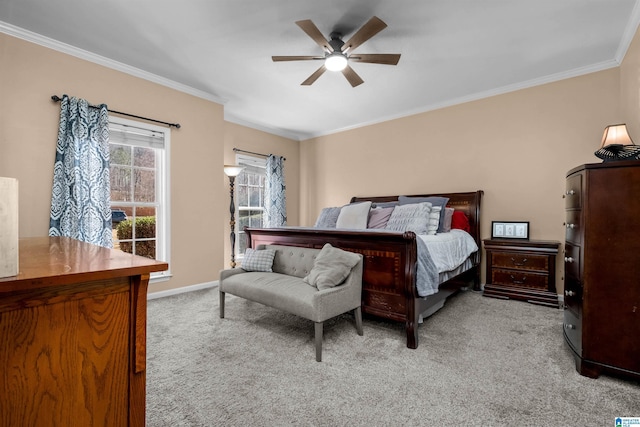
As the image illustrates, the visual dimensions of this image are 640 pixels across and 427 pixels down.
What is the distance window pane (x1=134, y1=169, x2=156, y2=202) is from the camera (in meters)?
3.63

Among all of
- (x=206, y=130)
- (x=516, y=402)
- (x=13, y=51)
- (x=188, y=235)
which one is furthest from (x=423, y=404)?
(x=13, y=51)

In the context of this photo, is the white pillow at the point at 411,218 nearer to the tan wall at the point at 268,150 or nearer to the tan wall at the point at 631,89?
the tan wall at the point at 631,89

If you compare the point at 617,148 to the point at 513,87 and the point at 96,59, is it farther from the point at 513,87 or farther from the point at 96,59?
the point at 96,59

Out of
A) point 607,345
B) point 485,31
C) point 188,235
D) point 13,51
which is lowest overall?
point 607,345

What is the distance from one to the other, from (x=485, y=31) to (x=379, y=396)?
3.08 metres

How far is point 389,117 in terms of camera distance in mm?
4895

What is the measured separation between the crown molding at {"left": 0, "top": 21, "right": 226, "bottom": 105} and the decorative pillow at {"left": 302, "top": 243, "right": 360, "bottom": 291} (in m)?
2.98

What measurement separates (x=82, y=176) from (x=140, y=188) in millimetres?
729

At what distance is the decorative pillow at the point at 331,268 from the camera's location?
2.29 m

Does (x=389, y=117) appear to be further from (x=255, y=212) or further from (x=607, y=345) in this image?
(x=607, y=345)

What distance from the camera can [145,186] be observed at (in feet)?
12.1

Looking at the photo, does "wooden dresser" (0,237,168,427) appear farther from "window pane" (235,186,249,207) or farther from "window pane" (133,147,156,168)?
"window pane" (235,186,249,207)

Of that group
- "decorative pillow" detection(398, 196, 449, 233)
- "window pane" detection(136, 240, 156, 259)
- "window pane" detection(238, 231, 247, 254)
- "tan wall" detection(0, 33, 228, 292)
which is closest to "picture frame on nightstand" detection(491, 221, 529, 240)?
"decorative pillow" detection(398, 196, 449, 233)

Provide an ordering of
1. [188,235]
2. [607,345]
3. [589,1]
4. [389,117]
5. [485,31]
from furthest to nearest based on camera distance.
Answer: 1. [389,117]
2. [188,235]
3. [485,31]
4. [589,1]
5. [607,345]
